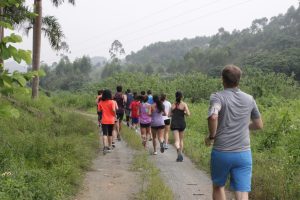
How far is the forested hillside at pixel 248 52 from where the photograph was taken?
64875 mm

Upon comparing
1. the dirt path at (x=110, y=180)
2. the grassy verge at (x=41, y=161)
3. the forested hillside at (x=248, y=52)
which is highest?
the forested hillside at (x=248, y=52)

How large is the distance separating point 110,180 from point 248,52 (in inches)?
3449

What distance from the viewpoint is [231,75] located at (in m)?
4.93

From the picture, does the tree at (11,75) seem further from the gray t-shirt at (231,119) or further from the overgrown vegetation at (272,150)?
the overgrown vegetation at (272,150)

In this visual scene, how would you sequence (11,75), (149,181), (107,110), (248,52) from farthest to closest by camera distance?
(248,52), (107,110), (149,181), (11,75)

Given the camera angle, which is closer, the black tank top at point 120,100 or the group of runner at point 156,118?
the group of runner at point 156,118

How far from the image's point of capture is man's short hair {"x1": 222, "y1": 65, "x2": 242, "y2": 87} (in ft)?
16.1

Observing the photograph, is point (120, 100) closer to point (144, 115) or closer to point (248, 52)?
point (144, 115)

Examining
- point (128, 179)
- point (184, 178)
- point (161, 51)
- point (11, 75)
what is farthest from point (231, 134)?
point (161, 51)

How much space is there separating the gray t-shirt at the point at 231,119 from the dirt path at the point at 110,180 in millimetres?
3406

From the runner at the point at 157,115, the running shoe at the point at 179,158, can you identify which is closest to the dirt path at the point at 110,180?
the runner at the point at 157,115

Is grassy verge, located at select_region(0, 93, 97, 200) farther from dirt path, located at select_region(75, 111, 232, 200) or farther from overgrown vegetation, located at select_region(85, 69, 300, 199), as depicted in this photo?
overgrown vegetation, located at select_region(85, 69, 300, 199)

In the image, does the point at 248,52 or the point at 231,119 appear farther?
the point at 248,52

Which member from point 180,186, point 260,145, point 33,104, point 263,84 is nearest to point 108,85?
point 263,84
